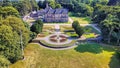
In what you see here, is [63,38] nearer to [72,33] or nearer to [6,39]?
[72,33]

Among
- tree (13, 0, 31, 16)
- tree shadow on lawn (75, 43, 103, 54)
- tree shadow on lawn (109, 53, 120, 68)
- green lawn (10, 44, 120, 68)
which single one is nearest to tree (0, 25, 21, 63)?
green lawn (10, 44, 120, 68)

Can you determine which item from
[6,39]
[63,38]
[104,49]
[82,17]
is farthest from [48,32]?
→ [82,17]

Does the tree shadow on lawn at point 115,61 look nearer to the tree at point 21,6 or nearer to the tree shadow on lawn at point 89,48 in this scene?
the tree shadow on lawn at point 89,48

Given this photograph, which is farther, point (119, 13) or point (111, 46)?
point (119, 13)

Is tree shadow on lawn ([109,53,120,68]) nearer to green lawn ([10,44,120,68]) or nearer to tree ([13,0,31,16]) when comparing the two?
green lawn ([10,44,120,68])

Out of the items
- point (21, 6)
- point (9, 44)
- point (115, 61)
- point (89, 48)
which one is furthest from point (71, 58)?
point (21, 6)

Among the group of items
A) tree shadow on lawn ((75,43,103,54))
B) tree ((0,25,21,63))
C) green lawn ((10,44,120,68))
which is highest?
tree ((0,25,21,63))

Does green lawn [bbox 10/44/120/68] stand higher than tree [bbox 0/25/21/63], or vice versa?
tree [bbox 0/25/21/63]

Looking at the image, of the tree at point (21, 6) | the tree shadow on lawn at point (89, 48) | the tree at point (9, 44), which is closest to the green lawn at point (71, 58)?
the tree shadow on lawn at point (89, 48)
